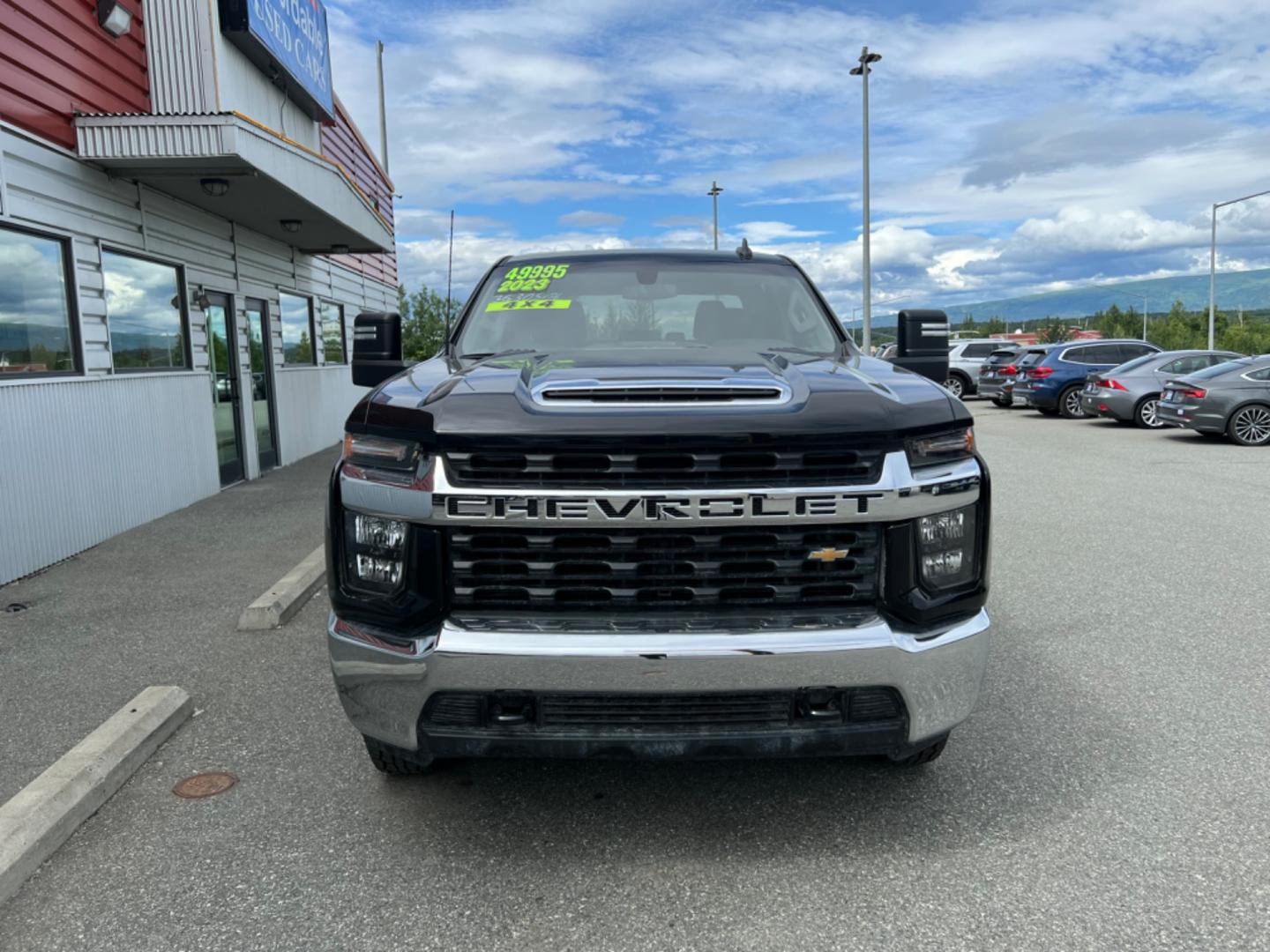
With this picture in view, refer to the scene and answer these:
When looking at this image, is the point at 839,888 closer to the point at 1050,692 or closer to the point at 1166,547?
the point at 1050,692

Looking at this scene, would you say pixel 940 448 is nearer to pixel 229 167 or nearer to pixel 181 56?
pixel 229 167

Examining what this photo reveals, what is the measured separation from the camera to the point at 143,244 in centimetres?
893

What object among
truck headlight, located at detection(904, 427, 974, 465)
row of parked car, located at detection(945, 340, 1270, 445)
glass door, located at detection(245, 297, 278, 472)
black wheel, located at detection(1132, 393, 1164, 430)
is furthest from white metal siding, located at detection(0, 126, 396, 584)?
black wheel, located at detection(1132, 393, 1164, 430)

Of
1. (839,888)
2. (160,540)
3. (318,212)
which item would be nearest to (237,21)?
(318,212)

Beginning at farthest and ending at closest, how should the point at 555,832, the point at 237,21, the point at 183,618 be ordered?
the point at 237,21 < the point at 183,618 < the point at 555,832

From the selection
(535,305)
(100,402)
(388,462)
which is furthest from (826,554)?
(100,402)

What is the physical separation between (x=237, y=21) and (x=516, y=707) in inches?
393

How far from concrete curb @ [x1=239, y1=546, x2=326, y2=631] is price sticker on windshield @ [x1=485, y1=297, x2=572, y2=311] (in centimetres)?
192

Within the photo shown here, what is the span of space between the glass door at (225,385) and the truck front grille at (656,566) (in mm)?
8899

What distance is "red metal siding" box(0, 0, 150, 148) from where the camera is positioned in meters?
6.91

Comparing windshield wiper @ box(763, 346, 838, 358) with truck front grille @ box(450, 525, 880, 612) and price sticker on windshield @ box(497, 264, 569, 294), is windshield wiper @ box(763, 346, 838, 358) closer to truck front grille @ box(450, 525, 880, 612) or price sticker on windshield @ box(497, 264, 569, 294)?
price sticker on windshield @ box(497, 264, 569, 294)

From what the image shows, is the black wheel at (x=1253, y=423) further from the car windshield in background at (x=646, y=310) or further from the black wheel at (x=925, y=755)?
the black wheel at (x=925, y=755)

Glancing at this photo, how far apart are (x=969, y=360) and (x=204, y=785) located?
93.7ft

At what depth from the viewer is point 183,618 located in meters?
5.49
